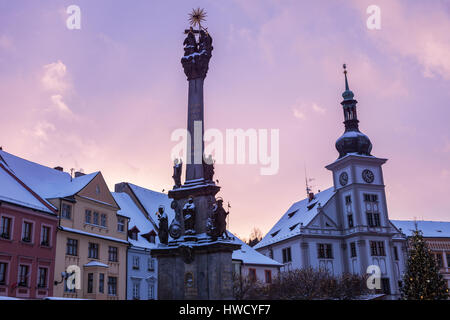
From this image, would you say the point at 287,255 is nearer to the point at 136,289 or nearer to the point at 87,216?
the point at 136,289

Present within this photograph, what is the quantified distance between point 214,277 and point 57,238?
1804cm

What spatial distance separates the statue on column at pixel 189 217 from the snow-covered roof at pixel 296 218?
42.1 meters

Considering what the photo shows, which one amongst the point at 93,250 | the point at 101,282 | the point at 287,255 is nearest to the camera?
the point at 101,282

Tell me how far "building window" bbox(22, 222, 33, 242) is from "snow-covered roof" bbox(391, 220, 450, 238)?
56517mm

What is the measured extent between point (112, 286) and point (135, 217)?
807cm

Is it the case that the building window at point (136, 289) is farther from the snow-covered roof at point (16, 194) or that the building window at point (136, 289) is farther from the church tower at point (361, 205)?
the church tower at point (361, 205)

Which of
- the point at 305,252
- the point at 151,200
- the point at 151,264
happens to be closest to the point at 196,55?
the point at 151,264

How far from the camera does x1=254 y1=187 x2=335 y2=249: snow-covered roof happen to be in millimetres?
61469

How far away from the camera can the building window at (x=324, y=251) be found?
194 feet

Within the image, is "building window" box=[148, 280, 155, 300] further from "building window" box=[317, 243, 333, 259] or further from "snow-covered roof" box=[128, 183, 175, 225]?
"building window" box=[317, 243, 333, 259]

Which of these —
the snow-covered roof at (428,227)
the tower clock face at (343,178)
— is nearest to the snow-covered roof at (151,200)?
the tower clock face at (343,178)

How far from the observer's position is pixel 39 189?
112 feet

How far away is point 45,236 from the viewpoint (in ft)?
103
